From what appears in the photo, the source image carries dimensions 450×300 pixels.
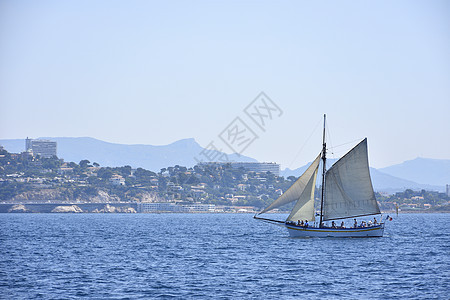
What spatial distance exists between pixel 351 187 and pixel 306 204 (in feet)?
19.0

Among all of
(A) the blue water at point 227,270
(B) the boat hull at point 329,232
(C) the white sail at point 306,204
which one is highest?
(C) the white sail at point 306,204

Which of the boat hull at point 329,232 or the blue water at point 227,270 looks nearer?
the blue water at point 227,270

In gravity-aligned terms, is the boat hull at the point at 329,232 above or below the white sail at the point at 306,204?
below

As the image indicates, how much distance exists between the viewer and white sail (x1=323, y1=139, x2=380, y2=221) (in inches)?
3029

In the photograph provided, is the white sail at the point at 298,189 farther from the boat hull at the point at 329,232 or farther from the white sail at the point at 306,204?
the boat hull at the point at 329,232

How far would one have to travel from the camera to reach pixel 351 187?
77312 mm

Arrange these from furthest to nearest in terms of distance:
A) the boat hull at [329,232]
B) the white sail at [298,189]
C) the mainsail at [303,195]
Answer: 1. the boat hull at [329,232]
2. the mainsail at [303,195]
3. the white sail at [298,189]

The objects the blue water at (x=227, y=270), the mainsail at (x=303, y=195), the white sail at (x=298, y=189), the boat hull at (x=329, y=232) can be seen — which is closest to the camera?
the blue water at (x=227, y=270)

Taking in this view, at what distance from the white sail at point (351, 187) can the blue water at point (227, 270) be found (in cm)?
391

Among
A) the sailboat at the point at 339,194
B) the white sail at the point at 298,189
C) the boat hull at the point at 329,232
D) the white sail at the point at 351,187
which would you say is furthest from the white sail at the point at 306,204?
the white sail at the point at 351,187

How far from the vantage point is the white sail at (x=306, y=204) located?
76.9 meters

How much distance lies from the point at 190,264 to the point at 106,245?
22.3 meters

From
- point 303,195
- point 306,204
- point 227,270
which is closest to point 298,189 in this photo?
point 303,195

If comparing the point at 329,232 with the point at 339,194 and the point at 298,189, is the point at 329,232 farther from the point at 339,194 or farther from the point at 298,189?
the point at 298,189
